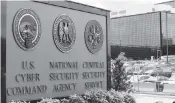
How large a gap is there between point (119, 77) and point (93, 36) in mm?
2513

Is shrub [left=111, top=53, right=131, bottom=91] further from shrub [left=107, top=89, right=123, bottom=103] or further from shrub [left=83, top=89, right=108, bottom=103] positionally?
shrub [left=83, top=89, right=108, bottom=103]

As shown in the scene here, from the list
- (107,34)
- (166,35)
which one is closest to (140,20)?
(166,35)

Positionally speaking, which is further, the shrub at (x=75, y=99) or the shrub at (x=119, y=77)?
the shrub at (x=119, y=77)

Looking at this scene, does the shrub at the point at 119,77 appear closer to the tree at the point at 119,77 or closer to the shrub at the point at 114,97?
the tree at the point at 119,77

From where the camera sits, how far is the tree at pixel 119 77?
11.7 m

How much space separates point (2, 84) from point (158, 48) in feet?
296

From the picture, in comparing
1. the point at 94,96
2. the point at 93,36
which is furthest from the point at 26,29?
the point at 93,36

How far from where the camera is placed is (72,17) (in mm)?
9016

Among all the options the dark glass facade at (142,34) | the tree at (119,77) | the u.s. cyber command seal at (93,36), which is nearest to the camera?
the u.s. cyber command seal at (93,36)

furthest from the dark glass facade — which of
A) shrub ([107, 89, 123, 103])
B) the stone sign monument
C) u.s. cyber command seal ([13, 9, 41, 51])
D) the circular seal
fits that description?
u.s. cyber command seal ([13, 9, 41, 51])

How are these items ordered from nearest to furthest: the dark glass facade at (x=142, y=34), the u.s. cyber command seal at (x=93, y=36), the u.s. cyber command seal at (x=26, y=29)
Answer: the u.s. cyber command seal at (x=26, y=29) < the u.s. cyber command seal at (x=93, y=36) < the dark glass facade at (x=142, y=34)

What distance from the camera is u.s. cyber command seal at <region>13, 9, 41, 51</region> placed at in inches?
288

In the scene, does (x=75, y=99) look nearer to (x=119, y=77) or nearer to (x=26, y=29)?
(x=26, y=29)

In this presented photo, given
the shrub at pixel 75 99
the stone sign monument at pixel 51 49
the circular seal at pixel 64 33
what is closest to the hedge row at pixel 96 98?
the shrub at pixel 75 99
